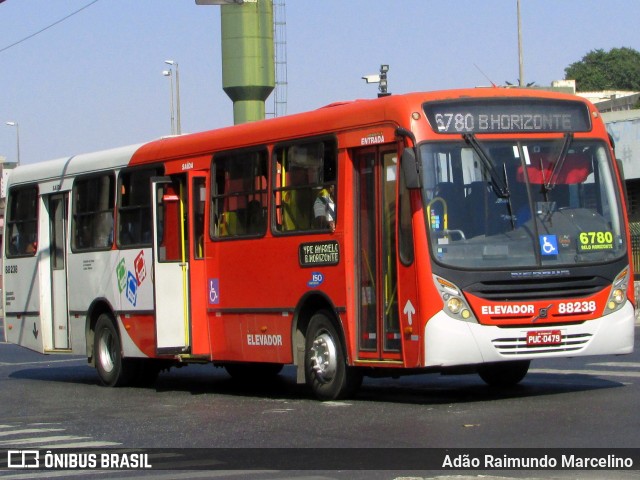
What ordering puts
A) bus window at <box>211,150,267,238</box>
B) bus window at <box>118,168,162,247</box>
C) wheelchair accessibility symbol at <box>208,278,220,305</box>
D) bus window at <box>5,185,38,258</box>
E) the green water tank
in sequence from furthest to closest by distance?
the green water tank → bus window at <box>5,185,38,258</box> → bus window at <box>118,168,162,247</box> → wheelchair accessibility symbol at <box>208,278,220,305</box> → bus window at <box>211,150,267,238</box>

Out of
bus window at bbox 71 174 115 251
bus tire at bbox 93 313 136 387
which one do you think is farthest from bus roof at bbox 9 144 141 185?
bus tire at bbox 93 313 136 387

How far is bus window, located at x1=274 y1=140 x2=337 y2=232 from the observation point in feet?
46.3

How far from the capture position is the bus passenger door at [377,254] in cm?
1323

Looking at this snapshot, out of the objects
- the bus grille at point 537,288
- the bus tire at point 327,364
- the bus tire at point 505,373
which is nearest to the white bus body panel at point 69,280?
the bus tire at point 327,364

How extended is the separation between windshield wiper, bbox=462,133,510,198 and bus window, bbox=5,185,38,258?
30.8 ft

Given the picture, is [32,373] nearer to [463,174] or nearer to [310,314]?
[310,314]

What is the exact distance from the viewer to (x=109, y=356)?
61.2 ft

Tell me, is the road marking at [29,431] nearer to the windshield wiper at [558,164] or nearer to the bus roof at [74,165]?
the windshield wiper at [558,164]

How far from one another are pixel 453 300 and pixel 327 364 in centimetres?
200

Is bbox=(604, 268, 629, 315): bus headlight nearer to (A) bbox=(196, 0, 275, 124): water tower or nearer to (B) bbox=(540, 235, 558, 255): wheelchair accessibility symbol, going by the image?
(B) bbox=(540, 235, 558, 255): wheelchair accessibility symbol

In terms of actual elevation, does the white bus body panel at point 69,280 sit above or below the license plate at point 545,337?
above

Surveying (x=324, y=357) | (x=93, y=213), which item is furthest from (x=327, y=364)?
(x=93, y=213)

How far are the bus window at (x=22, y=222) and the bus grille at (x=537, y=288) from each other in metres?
9.70

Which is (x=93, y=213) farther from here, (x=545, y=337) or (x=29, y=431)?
(x=545, y=337)
